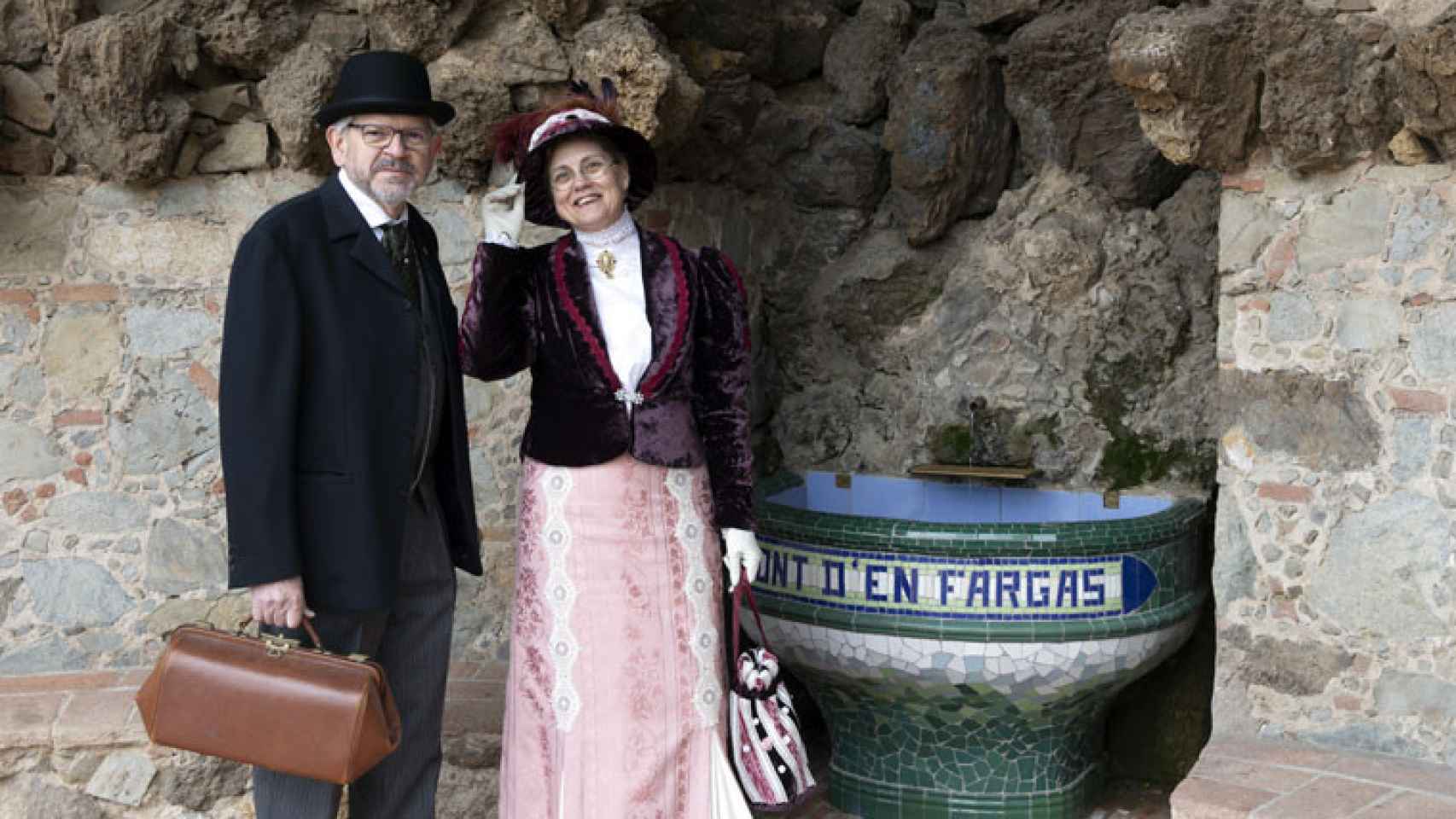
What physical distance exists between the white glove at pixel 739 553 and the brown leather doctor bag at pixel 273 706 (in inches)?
28.8

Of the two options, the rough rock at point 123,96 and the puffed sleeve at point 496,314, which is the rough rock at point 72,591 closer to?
the rough rock at point 123,96

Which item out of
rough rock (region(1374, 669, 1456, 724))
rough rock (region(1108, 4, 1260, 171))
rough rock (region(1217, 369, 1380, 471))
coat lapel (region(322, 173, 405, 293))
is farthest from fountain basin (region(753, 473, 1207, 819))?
coat lapel (region(322, 173, 405, 293))

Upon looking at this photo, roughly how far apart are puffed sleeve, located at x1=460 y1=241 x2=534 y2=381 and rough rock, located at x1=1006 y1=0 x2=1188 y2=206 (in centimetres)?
187

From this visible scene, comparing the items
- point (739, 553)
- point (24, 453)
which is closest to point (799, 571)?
point (739, 553)

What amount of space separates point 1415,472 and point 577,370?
1697 mm

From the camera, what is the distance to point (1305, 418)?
3205 millimetres

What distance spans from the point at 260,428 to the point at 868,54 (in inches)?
98.3

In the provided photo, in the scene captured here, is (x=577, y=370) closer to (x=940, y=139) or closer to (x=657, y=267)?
(x=657, y=267)

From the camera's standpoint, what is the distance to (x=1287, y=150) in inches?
123

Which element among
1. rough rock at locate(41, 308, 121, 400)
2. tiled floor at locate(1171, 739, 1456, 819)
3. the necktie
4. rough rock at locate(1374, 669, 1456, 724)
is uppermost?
the necktie

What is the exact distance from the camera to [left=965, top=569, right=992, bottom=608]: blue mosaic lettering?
3512 millimetres

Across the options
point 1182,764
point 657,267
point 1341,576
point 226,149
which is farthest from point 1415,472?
point 226,149

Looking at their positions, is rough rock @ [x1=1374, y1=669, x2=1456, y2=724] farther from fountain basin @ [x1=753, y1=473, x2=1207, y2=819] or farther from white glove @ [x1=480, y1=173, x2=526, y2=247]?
white glove @ [x1=480, y1=173, x2=526, y2=247]

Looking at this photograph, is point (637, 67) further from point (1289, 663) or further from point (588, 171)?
point (1289, 663)
